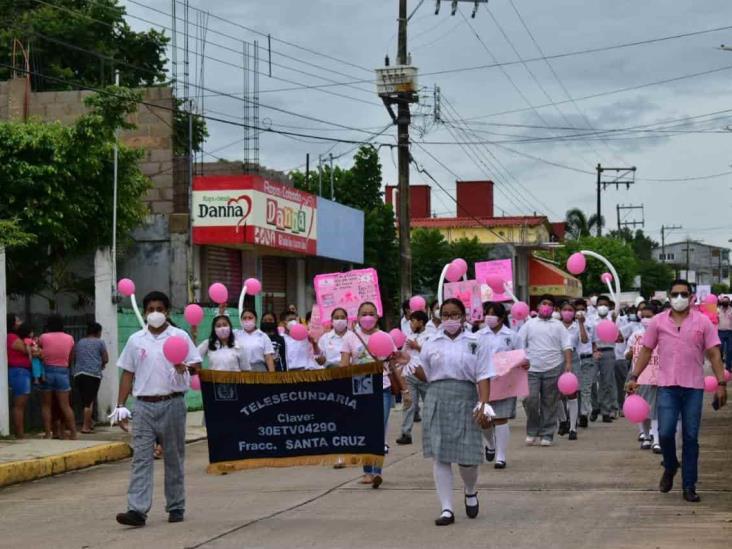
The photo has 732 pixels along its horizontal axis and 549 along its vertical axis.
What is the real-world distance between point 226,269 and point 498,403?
52.0 feet

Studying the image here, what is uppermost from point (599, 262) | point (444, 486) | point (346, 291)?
point (599, 262)

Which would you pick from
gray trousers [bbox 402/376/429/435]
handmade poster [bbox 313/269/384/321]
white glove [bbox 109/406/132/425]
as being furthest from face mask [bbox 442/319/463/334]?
handmade poster [bbox 313/269/384/321]

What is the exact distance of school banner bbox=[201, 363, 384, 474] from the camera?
1119cm

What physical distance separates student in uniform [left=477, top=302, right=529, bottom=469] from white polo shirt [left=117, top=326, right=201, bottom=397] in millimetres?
3210

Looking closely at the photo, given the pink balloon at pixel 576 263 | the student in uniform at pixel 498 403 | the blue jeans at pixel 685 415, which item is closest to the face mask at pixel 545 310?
the student in uniform at pixel 498 403

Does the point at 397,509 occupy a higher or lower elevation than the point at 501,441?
lower

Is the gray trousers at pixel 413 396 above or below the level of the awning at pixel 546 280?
below

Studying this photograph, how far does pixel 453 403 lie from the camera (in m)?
10.2

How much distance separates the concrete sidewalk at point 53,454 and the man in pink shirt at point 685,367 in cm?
726

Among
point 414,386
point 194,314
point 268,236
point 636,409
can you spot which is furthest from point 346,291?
point 636,409

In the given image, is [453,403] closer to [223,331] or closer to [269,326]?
[223,331]

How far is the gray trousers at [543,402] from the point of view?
16.4 meters

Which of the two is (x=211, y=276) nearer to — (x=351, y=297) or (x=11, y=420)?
(x=351, y=297)

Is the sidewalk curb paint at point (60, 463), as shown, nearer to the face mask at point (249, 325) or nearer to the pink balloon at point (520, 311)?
the face mask at point (249, 325)
